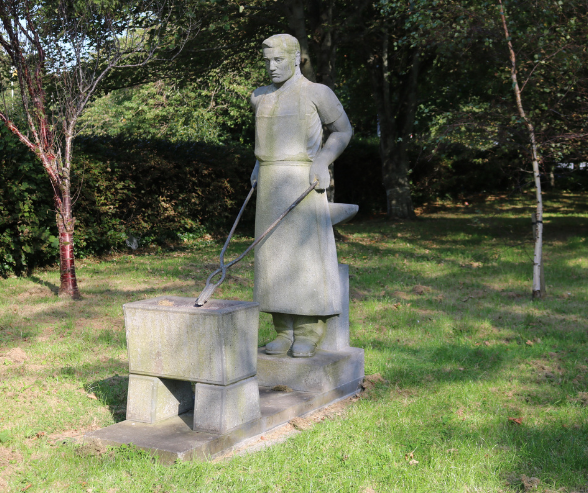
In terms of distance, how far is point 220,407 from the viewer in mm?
4113

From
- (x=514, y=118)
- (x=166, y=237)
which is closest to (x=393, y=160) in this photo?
(x=166, y=237)

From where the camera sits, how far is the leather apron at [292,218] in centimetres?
516

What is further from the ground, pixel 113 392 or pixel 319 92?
pixel 319 92

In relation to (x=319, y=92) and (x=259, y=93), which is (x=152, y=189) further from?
(x=319, y=92)

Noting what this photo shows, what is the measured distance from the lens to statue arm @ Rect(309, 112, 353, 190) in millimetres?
5113

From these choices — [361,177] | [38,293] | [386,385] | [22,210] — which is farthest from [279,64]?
[361,177]

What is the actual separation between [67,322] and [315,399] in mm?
3821

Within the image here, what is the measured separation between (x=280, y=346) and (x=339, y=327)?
0.55 metres

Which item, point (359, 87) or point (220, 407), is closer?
point (220, 407)

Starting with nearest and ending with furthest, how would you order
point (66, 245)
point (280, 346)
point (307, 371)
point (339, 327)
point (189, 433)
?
point (189, 433) < point (307, 371) < point (280, 346) < point (339, 327) < point (66, 245)

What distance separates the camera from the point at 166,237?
14.0 m

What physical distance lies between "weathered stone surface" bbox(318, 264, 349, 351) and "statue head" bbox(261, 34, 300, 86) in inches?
63.6

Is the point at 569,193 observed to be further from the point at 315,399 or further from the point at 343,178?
the point at 315,399

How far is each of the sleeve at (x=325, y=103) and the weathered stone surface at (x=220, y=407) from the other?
2.16 m
